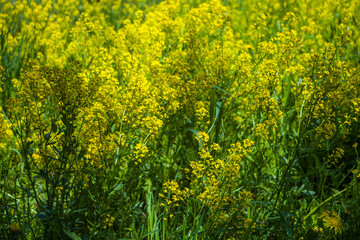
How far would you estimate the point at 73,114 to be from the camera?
6.22 ft

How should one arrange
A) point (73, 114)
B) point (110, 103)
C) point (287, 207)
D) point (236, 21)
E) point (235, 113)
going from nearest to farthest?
1. point (73, 114)
2. point (110, 103)
3. point (287, 207)
4. point (235, 113)
5. point (236, 21)

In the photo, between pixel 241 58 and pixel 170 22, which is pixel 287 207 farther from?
pixel 170 22

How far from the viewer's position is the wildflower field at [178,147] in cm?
194

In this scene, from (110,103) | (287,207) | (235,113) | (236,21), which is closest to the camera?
(110,103)

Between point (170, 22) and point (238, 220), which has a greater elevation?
point (170, 22)

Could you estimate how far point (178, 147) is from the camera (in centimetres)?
287

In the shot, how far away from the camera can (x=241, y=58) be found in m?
2.71

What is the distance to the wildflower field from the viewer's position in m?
1.94

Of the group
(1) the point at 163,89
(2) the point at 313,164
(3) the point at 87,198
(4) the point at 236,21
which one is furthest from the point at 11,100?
(4) the point at 236,21

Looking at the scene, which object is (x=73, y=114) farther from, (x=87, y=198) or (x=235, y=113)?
(x=235, y=113)

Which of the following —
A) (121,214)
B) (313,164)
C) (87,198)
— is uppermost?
(87,198)

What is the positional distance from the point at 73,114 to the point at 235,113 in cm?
181

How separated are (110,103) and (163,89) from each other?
0.48 m

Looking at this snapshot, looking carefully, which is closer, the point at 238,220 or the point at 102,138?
the point at 102,138
